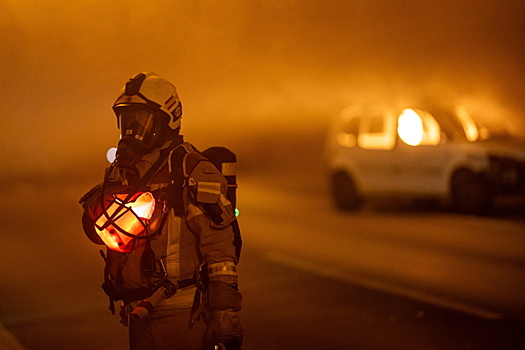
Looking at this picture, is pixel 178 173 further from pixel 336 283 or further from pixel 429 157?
pixel 429 157

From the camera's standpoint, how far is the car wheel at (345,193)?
13000 mm

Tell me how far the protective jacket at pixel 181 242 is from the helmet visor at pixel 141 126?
0.09 metres

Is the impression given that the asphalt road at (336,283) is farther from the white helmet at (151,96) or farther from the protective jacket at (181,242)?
the white helmet at (151,96)

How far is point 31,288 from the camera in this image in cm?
732

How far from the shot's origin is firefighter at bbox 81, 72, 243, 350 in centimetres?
283

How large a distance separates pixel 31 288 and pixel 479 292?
4.32 m

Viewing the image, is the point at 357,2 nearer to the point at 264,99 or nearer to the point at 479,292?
the point at 264,99

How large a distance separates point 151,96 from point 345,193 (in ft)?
34.1

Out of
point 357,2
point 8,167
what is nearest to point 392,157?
point 357,2

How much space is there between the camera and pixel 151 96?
9.62 feet

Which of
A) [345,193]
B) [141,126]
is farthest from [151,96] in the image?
[345,193]

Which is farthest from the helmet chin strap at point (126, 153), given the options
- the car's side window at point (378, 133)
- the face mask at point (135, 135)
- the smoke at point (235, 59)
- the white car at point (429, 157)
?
the car's side window at point (378, 133)

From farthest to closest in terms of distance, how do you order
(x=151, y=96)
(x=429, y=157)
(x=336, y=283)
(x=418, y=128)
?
(x=418, y=128), (x=429, y=157), (x=336, y=283), (x=151, y=96)

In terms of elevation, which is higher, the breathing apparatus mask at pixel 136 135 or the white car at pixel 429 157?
the breathing apparatus mask at pixel 136 135
